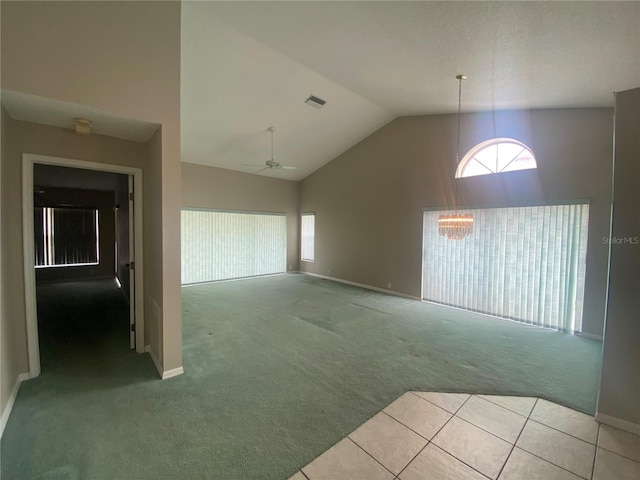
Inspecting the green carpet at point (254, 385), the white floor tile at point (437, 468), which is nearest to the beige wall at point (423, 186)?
the green carpet at point (254, 385)

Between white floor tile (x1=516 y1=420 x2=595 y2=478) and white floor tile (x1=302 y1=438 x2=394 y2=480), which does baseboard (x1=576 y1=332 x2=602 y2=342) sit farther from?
white floor tile (x1=302 y1=438 x2=394 y2=480)

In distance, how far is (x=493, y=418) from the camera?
216cm

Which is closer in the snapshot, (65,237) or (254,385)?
(254,385)

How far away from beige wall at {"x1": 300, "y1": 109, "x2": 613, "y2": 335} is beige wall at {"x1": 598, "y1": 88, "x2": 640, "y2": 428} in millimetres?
2154

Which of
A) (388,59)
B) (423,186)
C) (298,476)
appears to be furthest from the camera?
(423,186)

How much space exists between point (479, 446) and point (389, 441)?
625mm

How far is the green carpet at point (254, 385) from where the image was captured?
5.72 ft

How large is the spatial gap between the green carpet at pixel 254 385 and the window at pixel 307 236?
3922mm

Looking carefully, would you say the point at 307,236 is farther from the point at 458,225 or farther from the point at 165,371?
A: the point at 165,371

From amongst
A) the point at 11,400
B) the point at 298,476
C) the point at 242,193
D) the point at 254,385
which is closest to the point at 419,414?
the point at 298,476

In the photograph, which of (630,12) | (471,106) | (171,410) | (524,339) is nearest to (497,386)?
(524,339)

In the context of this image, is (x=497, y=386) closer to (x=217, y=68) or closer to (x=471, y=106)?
(x=471, y=106)

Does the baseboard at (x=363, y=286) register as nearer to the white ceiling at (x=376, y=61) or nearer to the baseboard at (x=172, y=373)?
the white ceiling at (x=376, y=61)

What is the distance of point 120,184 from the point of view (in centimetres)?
564
